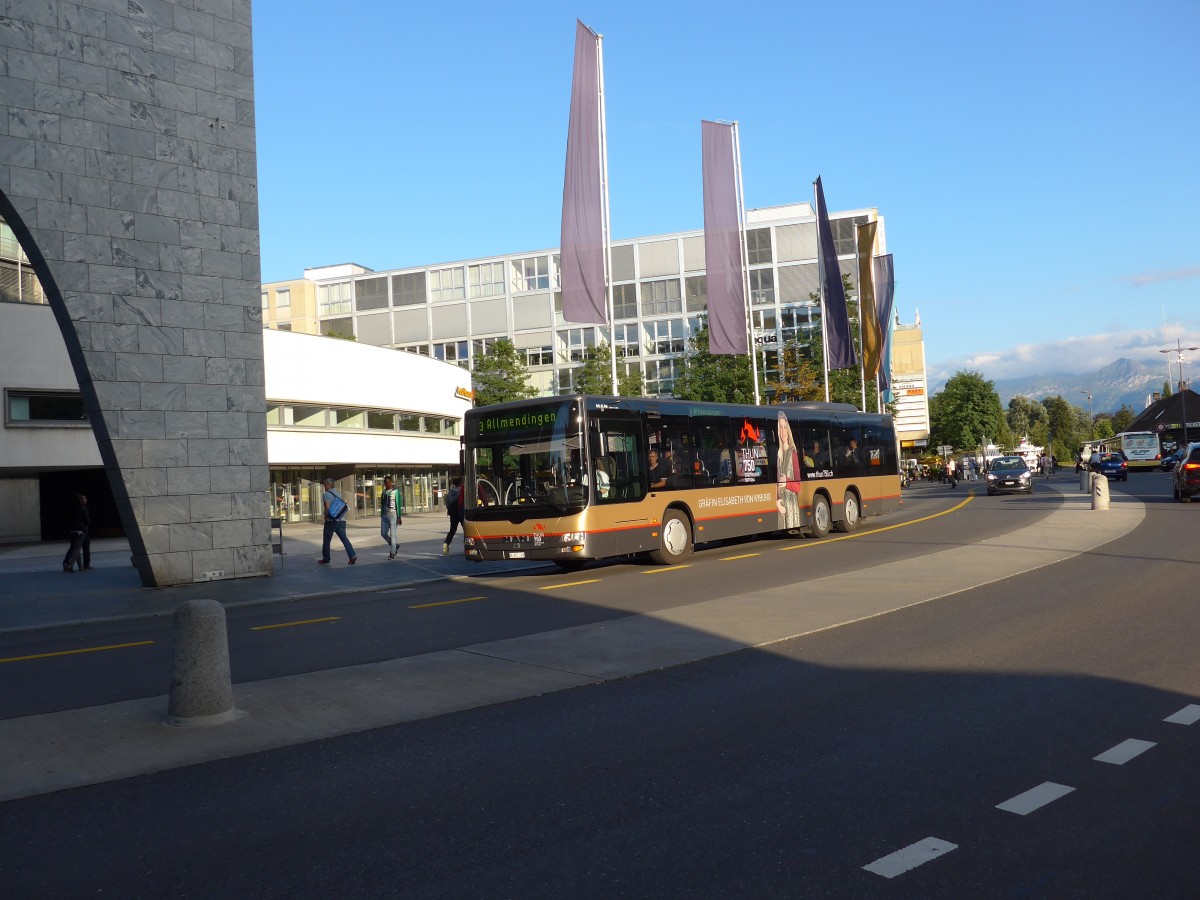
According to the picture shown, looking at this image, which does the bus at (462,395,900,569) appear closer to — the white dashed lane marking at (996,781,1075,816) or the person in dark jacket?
the person in dark jacket

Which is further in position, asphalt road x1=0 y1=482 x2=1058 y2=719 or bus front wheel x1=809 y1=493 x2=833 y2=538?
bus front wheel x1=809 y1=493 x2=833 y2=538

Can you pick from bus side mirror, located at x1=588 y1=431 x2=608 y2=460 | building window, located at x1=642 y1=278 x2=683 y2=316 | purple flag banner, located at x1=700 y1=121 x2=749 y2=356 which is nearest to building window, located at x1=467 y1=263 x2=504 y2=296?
building window, located at x1=642 y1=278 x2=683 y2=316

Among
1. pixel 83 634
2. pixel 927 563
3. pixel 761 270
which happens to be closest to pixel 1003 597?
pixel 927 563

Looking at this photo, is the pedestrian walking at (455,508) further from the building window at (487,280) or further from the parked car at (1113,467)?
the building window at (487,280)

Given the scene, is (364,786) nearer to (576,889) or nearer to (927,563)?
(576,889)

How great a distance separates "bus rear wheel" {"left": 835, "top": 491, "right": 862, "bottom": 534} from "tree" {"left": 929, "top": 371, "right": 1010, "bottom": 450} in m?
82.0

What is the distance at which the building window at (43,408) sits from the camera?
31.9 meters

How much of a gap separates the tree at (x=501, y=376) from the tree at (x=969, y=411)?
5618 centimetres

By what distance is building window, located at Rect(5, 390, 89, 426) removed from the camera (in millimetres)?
31900

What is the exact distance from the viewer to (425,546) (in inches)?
1067

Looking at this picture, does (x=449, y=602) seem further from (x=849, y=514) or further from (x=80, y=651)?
(x=849, y=514)

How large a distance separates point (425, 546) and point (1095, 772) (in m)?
23.0

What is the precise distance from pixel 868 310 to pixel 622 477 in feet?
105

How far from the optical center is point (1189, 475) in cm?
2952
